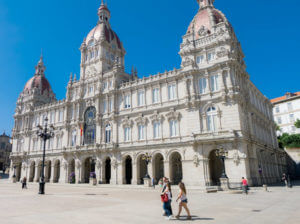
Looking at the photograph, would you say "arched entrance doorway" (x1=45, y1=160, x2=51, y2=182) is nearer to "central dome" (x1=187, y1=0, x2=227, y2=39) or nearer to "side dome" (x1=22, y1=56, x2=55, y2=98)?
"side dome" (x1=22, y1=56, x2=55, y2=98)

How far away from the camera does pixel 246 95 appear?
124ft

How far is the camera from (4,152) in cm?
9481

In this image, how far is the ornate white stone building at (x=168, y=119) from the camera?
34.0 meters

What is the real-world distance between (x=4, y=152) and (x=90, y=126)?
66.1 meters

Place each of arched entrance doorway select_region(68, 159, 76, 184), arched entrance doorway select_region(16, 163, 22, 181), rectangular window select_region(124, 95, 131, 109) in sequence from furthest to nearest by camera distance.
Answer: arched entrance doorway select_region(16, 163, 22, 181)
arched entrance doorway select_region(68, 159, 76, 184)
rectangular window select_region(124, 95, 131, 109)

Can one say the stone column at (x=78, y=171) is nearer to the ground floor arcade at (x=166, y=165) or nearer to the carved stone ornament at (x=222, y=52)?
the ground floor arcade at (x=166, y=165)

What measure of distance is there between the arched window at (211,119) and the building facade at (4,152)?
290 feet

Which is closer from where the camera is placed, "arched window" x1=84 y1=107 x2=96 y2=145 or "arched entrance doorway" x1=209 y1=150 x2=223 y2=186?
"arched entrance doorway" x1=209 y1=150 x2=223 y2=186

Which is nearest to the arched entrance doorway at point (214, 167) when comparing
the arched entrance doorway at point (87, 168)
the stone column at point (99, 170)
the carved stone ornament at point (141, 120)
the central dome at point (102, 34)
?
the carved stone ornament at point (141, 120)

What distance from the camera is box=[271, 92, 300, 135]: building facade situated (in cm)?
6718

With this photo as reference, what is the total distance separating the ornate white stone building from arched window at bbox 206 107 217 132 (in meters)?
0.14

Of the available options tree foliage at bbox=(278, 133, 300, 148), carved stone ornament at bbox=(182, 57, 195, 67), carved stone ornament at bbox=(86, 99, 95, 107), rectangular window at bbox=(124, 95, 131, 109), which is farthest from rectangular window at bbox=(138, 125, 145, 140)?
tree foliage at bbox=(278, 133, 300, 148)

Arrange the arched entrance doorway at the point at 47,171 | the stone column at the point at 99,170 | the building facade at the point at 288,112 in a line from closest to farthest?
1. the stone column at the point at 99,170
2. the arched entrance doorway at the point at 47,171
3. the building facade at the point at 288,112

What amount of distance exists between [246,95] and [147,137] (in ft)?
56.5
